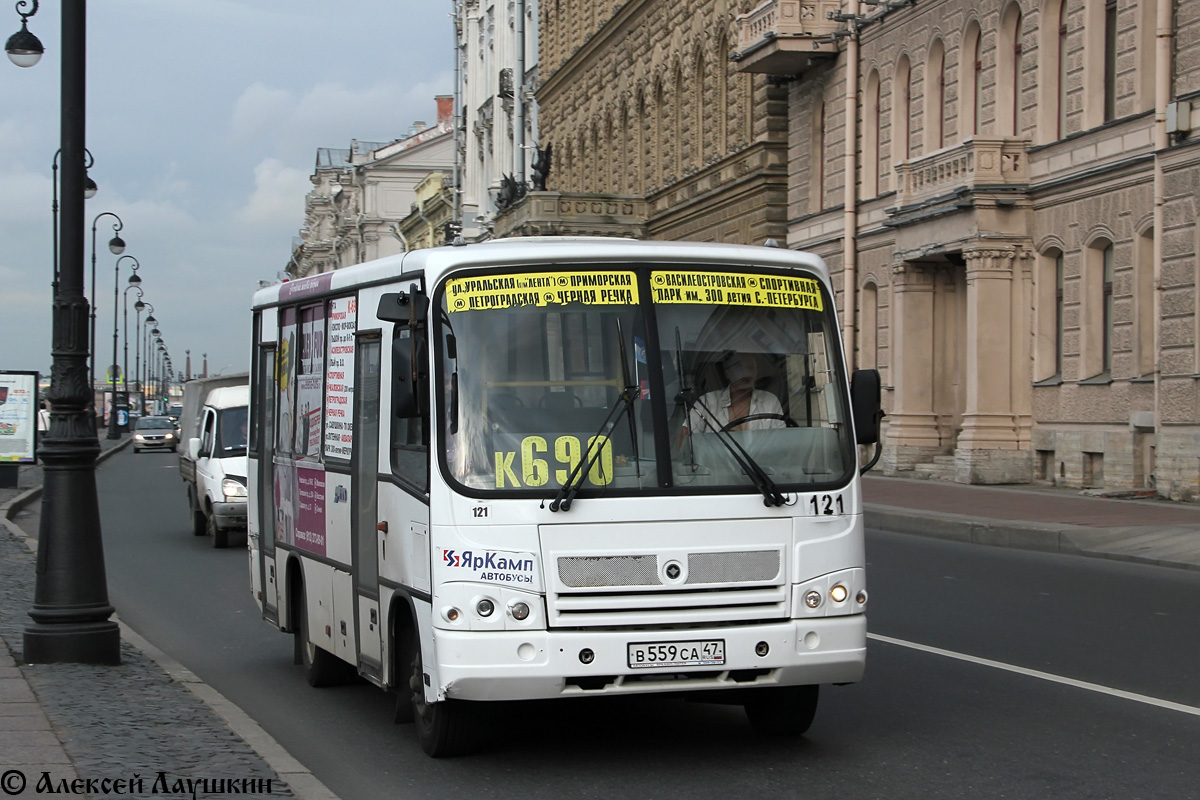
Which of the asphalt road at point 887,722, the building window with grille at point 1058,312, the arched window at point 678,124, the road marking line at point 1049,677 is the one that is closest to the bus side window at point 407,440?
the asphalt road at point 887,722

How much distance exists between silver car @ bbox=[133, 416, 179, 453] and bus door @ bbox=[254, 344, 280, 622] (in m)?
61.9

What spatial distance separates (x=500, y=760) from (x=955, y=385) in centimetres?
2565

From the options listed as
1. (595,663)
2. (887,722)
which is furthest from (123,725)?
(887,722)

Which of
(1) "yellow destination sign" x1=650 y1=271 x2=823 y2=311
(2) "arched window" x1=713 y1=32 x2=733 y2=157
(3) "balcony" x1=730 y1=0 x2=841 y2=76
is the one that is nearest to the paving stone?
(1) "yellow destination sign" x1=650 y1=271 x2=823 y2=311

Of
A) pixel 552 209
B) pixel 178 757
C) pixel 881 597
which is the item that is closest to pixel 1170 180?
pixel 881 597

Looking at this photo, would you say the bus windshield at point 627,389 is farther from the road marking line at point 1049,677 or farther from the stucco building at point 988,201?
the stucco building at point 988,201

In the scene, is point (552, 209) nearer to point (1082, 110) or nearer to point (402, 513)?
point (1082, 110)

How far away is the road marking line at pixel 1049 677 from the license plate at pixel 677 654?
2.99m

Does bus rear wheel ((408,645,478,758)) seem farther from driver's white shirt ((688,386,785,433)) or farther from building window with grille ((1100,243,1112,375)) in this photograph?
building window with grille ((1100,243,1112,375))

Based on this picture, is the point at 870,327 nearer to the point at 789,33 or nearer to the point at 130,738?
the point at 789,33

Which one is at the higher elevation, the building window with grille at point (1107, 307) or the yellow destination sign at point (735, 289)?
the building window with grille at point (1107, 307)

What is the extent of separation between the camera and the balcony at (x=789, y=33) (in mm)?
35156

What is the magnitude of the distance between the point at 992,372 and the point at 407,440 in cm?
2230

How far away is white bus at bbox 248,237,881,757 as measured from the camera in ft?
24.3
